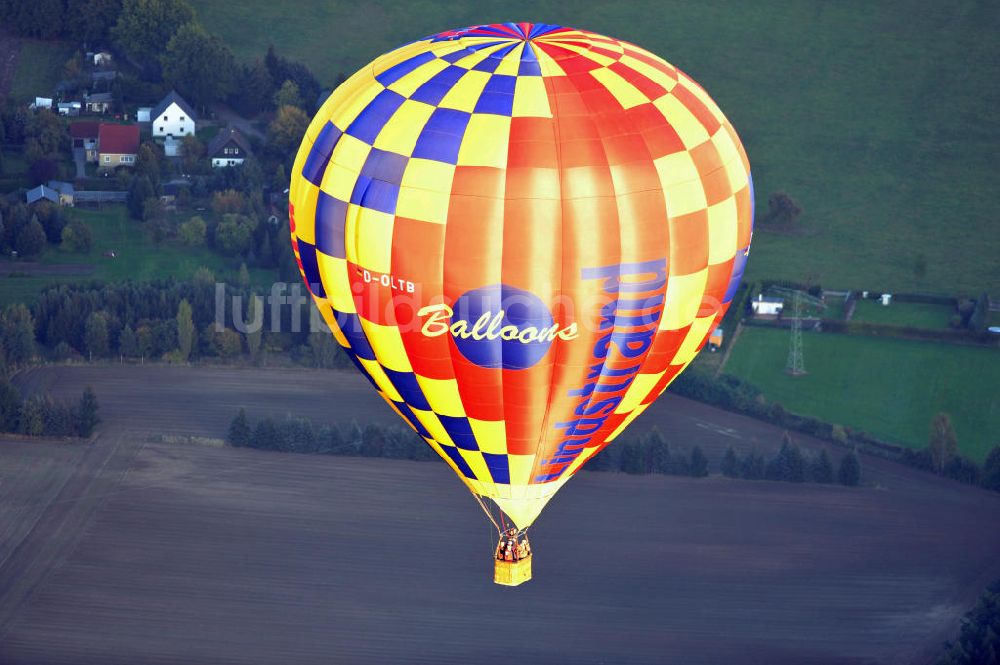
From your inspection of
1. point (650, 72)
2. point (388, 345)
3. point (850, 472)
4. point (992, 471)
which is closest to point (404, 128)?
point (388, 345)

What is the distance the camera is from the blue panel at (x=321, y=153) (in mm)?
48750

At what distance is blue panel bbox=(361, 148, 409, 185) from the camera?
4697cm

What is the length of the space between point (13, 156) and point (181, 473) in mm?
29024

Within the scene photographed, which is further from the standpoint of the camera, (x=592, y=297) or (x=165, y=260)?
(x=165, y=260)

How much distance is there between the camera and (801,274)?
84875 mm

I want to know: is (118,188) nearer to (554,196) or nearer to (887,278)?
(887,278)

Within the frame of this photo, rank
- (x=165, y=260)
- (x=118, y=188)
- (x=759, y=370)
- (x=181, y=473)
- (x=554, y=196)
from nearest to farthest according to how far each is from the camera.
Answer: (x=554, y=196)
(x=181, y=473)
(x=759, y=370)
(x=165, y=260)
(x=118, y=188)

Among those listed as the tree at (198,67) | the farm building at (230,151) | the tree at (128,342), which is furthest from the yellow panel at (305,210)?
the tree at (198,67)

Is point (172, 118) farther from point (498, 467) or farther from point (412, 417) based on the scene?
point (498, 467)

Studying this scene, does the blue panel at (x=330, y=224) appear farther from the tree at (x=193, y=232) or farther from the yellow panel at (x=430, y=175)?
the tree at (x=193, y=232)

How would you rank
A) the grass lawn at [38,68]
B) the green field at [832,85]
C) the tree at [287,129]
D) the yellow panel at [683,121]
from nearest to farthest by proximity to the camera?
1. the yellow panel at [683,121]
2. the green field at [832,85]
3. the tree at [287,129]
4. the grass lawn at [38,68]

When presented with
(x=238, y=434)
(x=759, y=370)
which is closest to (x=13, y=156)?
(x=238, y=434)

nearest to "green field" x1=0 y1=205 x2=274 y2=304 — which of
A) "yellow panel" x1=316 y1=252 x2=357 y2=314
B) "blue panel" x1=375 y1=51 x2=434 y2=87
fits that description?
"yellow panel" x1=316 y1=252 x2=357 y2=314

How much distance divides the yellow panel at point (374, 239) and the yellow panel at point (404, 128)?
1404 millimetres
